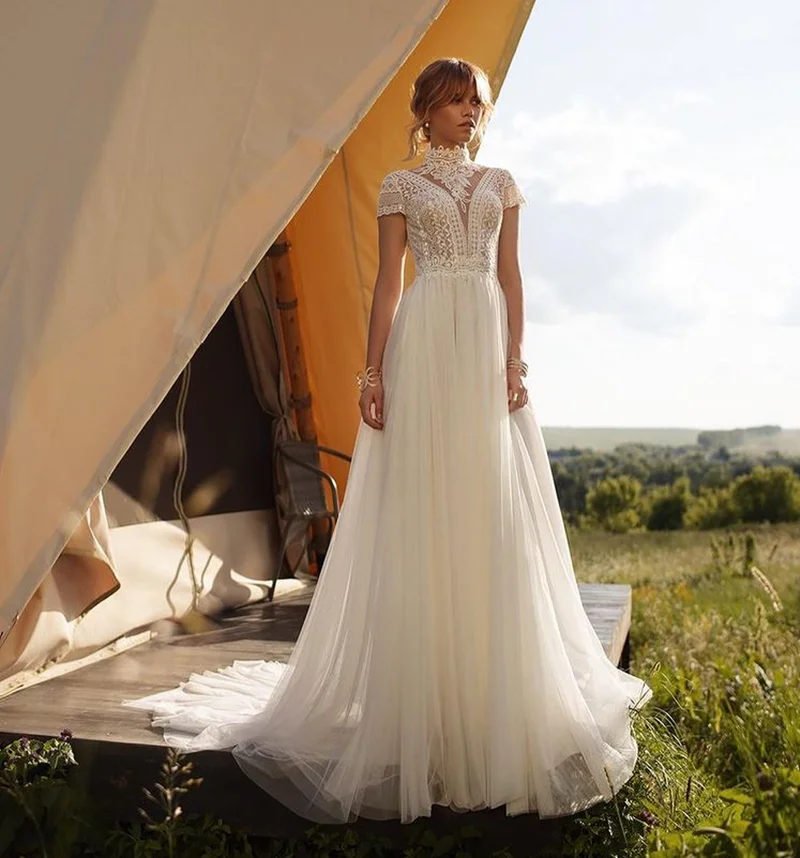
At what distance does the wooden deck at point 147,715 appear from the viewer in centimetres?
219

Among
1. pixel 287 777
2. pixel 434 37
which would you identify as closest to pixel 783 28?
pixel 434 37

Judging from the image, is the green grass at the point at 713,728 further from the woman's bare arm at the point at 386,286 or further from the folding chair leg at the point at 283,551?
the folding chair leg at the point at 283,551

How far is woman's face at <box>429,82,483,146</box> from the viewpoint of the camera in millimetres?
2285

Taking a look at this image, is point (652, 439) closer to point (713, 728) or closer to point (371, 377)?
point (713, 728)

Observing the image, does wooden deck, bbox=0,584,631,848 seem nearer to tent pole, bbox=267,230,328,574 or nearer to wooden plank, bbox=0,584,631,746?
wooden plank, bbox=0,584,631,746

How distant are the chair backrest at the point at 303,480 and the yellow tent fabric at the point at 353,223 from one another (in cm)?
22

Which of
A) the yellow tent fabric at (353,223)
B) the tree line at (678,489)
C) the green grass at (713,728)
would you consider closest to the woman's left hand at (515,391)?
the green grass at (713,728)

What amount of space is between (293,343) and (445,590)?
263 cm

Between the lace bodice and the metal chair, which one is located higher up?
the lace bodice

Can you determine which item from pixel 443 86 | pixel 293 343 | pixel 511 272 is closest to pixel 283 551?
pixel 293 343

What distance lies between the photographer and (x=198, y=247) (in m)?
2.38

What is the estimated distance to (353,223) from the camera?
14.1 feet

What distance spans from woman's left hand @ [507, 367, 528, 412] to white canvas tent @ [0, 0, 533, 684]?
0.61m

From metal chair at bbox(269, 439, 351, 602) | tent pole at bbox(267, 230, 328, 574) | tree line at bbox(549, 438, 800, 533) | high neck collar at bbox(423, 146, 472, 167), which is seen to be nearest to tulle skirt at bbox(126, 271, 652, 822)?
high neck collar at bbox(423, 146, 472, 167)
